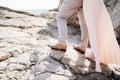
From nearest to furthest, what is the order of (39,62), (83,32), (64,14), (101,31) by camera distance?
1. (101,31)
2. (39,62)
3. (64,14)
4. (83,32)

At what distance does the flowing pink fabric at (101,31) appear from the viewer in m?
3.29

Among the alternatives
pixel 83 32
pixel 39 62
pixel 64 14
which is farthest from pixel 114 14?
pixel 39 62

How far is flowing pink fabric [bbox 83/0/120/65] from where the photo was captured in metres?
3.29

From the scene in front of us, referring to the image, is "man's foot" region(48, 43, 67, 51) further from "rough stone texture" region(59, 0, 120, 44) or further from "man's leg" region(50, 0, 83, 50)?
"rough stone texture" region(59, 0, 120, 44)

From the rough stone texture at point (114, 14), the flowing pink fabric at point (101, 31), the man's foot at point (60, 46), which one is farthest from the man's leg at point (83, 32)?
the rough stone texture at point (114, 14)

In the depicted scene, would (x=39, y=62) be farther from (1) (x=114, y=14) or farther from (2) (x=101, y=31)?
(1) (x=114, y=14)

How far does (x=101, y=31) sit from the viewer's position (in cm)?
346

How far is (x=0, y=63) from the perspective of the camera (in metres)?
3.59

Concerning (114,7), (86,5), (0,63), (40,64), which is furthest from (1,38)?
(114,7)

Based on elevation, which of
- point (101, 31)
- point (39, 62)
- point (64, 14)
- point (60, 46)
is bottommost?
point (39, 62)

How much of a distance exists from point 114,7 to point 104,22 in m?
2.25

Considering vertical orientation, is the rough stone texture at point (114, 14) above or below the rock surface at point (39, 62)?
above

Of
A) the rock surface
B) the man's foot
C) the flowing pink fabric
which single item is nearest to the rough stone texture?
the rock surface

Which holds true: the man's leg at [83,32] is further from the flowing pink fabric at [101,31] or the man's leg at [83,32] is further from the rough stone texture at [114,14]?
the rough stone texture at [114,14]
